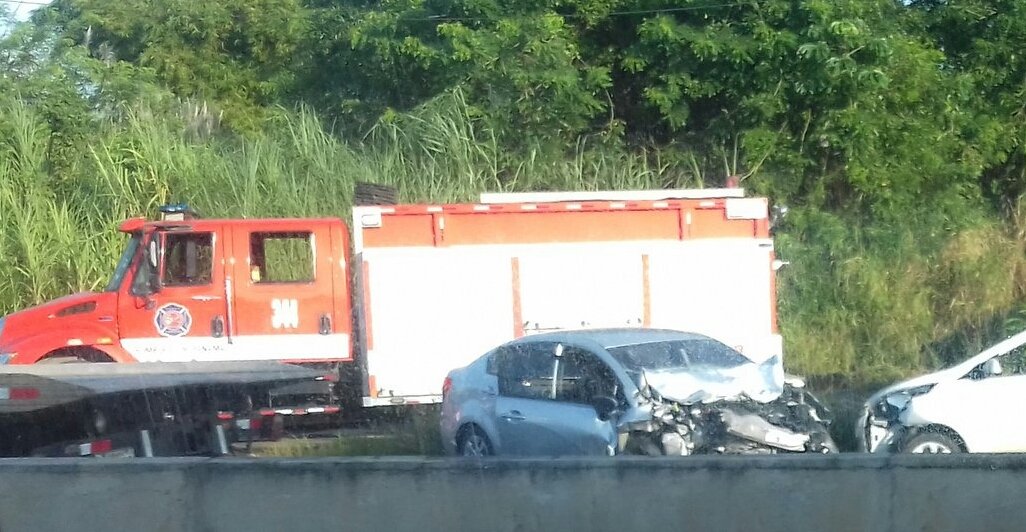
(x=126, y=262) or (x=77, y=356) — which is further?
(x=126, y=262)

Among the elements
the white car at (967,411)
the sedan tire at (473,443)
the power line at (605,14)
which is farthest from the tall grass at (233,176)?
the white car at (967,411)

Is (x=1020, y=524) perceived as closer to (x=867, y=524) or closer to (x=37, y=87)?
(x=867, y=524)

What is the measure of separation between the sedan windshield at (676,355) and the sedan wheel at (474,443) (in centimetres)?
136

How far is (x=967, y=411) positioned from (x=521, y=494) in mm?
5367

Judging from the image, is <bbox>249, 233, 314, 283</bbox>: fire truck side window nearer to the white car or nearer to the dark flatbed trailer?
the dark flatbed trailer

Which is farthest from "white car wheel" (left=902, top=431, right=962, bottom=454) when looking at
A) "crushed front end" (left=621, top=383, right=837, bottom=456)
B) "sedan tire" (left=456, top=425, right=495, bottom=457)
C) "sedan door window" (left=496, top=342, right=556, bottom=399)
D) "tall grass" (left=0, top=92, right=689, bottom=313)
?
"tall grass" (left=0, top=92, right=689, bottom=313)

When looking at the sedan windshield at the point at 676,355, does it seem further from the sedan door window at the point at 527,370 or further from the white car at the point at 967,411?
the white car at the point at 967,411

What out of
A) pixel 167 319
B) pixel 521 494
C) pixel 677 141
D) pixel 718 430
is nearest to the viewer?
pixel 521 494

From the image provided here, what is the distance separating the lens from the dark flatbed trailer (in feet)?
23.0

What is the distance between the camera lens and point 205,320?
11.5 metres

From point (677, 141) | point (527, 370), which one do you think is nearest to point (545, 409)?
point (527, 370)

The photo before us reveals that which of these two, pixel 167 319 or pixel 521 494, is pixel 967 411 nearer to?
pixel 521 494

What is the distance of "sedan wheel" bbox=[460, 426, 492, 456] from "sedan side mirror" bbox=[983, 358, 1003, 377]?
3989mm

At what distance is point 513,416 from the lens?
909 cm
